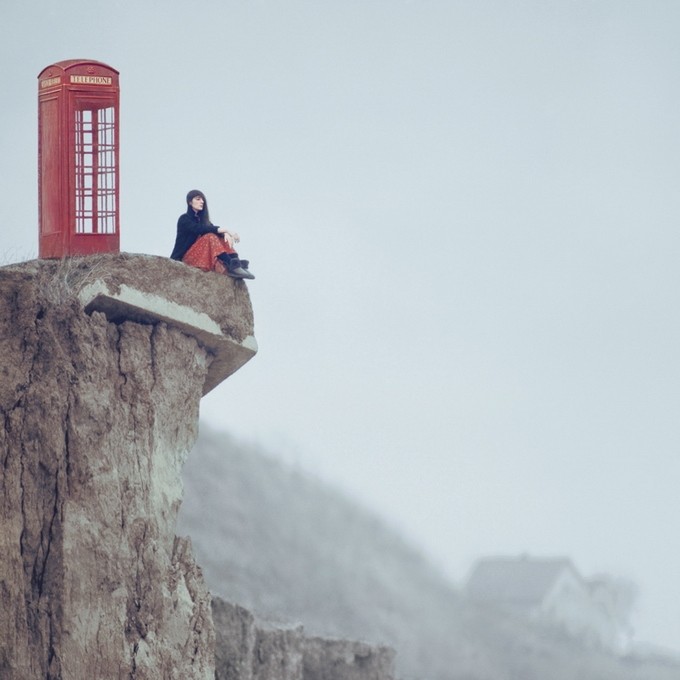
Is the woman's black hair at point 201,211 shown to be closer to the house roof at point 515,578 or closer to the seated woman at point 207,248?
the seated woman at point 207,248

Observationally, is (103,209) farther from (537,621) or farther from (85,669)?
(537,621)

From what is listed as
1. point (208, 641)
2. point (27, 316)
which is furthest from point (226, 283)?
point (208, 641)

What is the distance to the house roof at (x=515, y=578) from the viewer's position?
54.7 m

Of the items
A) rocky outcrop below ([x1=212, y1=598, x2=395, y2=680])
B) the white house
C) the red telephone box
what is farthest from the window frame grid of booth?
the white house

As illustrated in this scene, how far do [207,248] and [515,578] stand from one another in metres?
44.9

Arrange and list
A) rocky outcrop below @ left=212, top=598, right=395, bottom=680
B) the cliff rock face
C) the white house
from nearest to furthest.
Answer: the cliff rock face < rocky outcrop below @ left=212, top=598, right=395, bottom=680 < the white house

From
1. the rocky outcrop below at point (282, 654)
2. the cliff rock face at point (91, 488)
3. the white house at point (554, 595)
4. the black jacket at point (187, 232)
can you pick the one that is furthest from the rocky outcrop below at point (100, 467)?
the white house at point (554, 595)

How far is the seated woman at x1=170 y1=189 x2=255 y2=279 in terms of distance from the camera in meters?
13.3

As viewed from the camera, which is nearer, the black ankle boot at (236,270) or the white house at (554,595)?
the black ankle boot at (236,270)

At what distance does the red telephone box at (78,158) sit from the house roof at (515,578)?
41.2 m

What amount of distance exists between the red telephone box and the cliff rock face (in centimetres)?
76

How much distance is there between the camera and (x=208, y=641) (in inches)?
494

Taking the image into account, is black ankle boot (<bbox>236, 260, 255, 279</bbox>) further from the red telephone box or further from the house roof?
the house roof

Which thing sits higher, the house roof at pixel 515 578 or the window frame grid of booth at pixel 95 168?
the house roof at pixel 515 578
